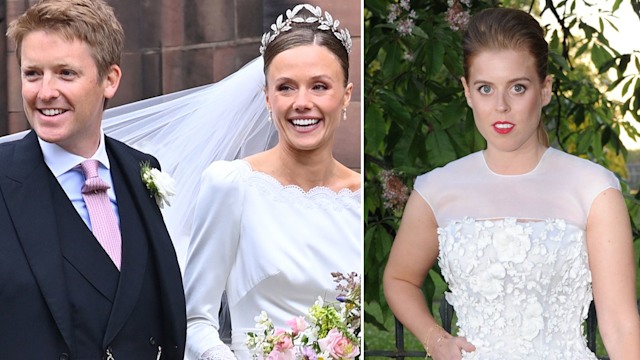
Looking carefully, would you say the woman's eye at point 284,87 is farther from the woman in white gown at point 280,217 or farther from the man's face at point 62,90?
the man's face at point 62,90

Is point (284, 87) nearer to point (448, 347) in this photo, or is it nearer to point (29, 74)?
point (29, 74)

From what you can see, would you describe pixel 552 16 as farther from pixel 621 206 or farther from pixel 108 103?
pixel 108 103

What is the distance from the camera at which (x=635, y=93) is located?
3246mm

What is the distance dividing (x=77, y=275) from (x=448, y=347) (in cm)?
109

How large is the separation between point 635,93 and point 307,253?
1.16 metres

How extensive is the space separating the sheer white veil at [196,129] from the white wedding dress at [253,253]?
4 centimetres

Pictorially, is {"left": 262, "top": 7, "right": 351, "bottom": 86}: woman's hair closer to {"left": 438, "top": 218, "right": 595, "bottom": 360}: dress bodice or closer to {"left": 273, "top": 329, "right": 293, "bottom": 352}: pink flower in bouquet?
{"left": 438, "top": 218, "right": 595, "bottom": 360}: dress bodice

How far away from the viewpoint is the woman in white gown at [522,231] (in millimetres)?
2871

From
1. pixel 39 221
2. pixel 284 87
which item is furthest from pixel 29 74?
pixel 284 87

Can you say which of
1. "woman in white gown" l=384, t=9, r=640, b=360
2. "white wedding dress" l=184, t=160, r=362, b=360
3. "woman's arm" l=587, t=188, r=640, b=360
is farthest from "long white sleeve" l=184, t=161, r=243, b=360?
"woman's arm" l=587, t=188, r=640, b=360

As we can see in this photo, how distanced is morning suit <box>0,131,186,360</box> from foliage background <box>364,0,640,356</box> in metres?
0.76

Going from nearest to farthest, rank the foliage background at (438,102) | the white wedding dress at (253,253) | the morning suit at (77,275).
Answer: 1. the morning suit at (77,275)
2. the white wedding dress at (253,253)
3. the foliage background at (438,102)

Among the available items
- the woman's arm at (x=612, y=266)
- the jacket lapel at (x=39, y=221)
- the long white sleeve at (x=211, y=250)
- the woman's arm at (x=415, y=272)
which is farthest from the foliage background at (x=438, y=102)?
the jacket lapel at (x=39, y=221)

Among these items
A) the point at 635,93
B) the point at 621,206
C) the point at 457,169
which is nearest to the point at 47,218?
the point at 457,169
